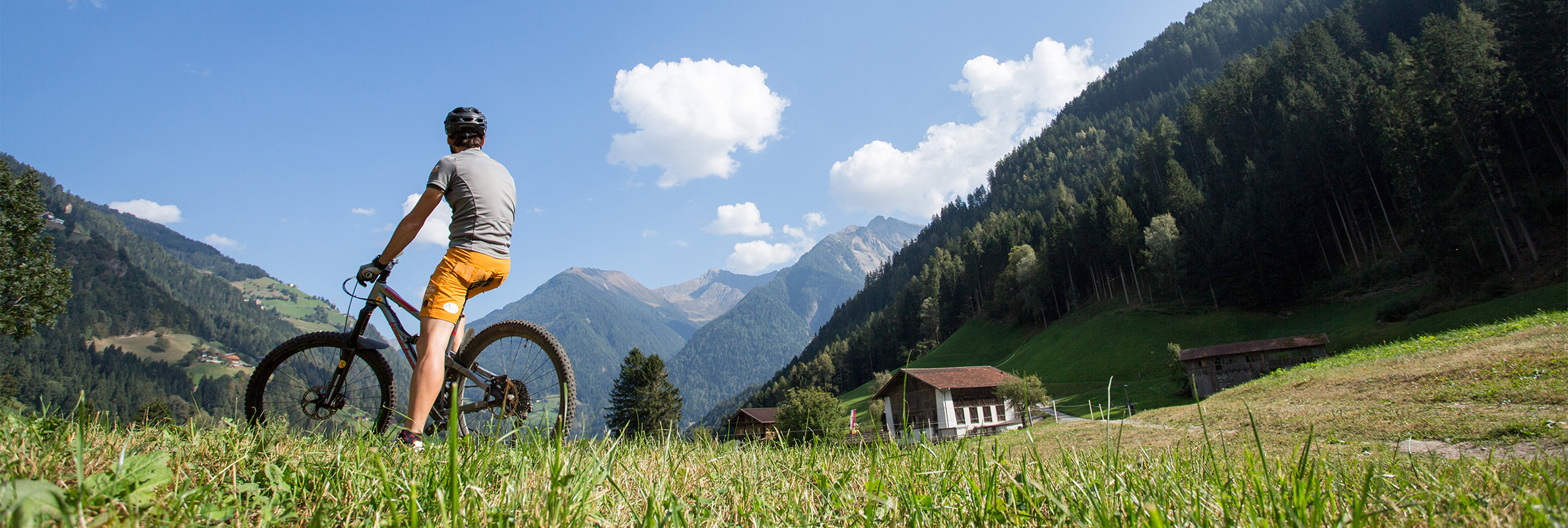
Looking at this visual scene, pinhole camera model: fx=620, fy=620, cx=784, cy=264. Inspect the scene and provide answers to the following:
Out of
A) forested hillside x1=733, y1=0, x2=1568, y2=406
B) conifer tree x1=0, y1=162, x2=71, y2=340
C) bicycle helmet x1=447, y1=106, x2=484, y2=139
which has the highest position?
forested hillside x1=733, y1=0, x2=1568, y2=406

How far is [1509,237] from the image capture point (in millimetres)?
41188

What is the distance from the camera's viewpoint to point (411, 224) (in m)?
4.07

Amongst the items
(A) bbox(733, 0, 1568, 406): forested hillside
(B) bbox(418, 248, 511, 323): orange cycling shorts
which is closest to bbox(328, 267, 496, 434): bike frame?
(B) bbox(418, 248, 511, 323): orange cycling shorts

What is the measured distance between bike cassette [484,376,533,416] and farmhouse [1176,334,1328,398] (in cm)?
4595

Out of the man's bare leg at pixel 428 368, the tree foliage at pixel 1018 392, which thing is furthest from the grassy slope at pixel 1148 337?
the man's bare leg at pixel 428 368

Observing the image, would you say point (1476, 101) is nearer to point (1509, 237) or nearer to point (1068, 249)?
point (1509, 237)

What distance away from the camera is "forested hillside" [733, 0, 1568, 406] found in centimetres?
4291

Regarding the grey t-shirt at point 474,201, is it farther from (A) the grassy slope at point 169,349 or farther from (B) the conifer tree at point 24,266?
(A) the grassy slope at point 169,349

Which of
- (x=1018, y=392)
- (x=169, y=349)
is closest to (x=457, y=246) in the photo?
(x=1018, y=392)

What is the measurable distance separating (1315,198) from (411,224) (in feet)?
264

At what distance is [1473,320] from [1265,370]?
34.0ft

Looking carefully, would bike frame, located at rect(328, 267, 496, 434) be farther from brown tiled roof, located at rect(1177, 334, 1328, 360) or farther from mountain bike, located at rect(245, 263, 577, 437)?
brown tiled roof, located at rect(1177, 334, 1328, 360)

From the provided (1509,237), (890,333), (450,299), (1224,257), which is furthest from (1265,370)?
(890,333)

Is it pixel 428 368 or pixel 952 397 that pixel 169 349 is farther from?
pixel 428 368
